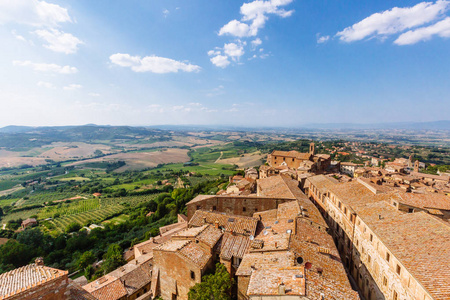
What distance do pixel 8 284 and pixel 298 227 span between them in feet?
52.5

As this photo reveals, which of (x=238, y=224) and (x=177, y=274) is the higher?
(x=238, y=224)

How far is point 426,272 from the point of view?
459 inches

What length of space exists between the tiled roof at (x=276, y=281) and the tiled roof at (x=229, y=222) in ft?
20.7

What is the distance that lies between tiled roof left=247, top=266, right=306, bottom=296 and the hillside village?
0.05 m

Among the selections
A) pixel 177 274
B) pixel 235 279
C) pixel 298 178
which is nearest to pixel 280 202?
pixel 235 279

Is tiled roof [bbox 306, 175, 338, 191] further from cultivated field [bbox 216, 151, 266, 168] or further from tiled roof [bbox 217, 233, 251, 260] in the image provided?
cultivated field [bbox 216, 151, 266, 168]

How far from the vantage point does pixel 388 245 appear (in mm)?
14914

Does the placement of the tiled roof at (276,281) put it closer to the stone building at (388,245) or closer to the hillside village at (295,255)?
the hillside village at (295,255)

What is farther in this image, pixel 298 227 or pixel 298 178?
pixel 298 178

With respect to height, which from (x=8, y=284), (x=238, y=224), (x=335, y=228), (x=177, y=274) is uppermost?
(x=8, y=284)

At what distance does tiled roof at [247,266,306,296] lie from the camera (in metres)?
9.64

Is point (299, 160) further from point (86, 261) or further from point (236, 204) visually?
point (86, 261)

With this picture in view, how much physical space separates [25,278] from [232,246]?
35.8ft

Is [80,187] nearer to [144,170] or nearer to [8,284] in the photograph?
[144,170]
